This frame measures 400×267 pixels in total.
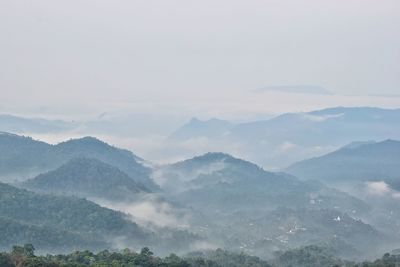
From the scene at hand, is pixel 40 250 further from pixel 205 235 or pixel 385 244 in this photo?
pixel 385 244

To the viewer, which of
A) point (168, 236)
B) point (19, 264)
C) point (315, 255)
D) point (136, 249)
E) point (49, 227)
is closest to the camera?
point (19, 264)

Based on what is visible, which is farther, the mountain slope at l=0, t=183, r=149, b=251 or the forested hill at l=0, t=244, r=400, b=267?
the mountain slope at l=0, t=183, r=149, b=251

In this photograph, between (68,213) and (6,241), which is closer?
(6,241)

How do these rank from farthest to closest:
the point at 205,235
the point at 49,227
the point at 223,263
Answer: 1. the point at 205,235
2. the point at 49,227
3. the point at 223,263

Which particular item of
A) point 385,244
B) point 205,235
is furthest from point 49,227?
point 385,244

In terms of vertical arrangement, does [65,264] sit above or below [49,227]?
below

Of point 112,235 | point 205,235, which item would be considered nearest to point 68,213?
point 112,235

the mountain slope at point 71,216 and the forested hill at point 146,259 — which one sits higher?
the mountain slope at point 71,216

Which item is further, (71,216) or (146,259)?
(71,216)

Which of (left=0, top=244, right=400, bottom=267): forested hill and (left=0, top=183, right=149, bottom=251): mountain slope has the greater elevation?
(left=0, top=183, right=149, bottom=251): mountain slope

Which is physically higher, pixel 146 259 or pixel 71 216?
pixel 71 216

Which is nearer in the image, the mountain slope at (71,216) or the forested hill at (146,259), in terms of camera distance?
the forested hill at (146,259)
